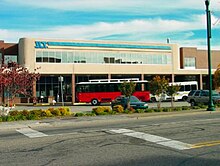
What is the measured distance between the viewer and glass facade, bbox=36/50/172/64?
166ft

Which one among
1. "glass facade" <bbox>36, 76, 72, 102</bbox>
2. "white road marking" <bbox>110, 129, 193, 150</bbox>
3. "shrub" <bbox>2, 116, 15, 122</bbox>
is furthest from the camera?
"glass facade" <bbox>36, 76, 72, 102</bbox>

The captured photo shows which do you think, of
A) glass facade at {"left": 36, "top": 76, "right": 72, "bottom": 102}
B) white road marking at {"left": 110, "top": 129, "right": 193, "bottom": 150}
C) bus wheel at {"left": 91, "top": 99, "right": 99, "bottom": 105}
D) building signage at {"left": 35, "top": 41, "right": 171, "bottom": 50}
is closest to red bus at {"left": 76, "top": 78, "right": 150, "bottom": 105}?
bus wheel at {"left": 91, "top": 99, "right": 99, "bottom": 105}

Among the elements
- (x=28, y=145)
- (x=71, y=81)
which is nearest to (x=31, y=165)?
(x=28, y=145)

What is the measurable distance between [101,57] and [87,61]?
2506 millimetres

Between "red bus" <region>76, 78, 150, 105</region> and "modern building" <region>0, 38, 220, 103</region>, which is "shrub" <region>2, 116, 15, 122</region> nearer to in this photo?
"red bus" <region>76, 78, 150, 105</region>

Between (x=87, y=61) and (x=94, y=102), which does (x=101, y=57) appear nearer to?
(x=87, y=61)

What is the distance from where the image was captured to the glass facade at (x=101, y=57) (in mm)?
50725

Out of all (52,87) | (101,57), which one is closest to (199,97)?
(101,57)

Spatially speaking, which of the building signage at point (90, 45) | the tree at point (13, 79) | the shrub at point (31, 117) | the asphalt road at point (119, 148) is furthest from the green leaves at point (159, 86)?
the building signage at point (90, 45)

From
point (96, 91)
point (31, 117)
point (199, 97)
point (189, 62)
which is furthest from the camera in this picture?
point (189, 62)

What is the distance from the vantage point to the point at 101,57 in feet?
178

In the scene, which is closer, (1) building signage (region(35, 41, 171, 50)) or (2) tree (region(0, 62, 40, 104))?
(2) tree (region(0, 62, 40, 104))

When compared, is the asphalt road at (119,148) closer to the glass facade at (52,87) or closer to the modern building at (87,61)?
the modern building at (87,61)

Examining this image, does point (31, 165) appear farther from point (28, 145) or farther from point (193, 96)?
point (193, 96)
